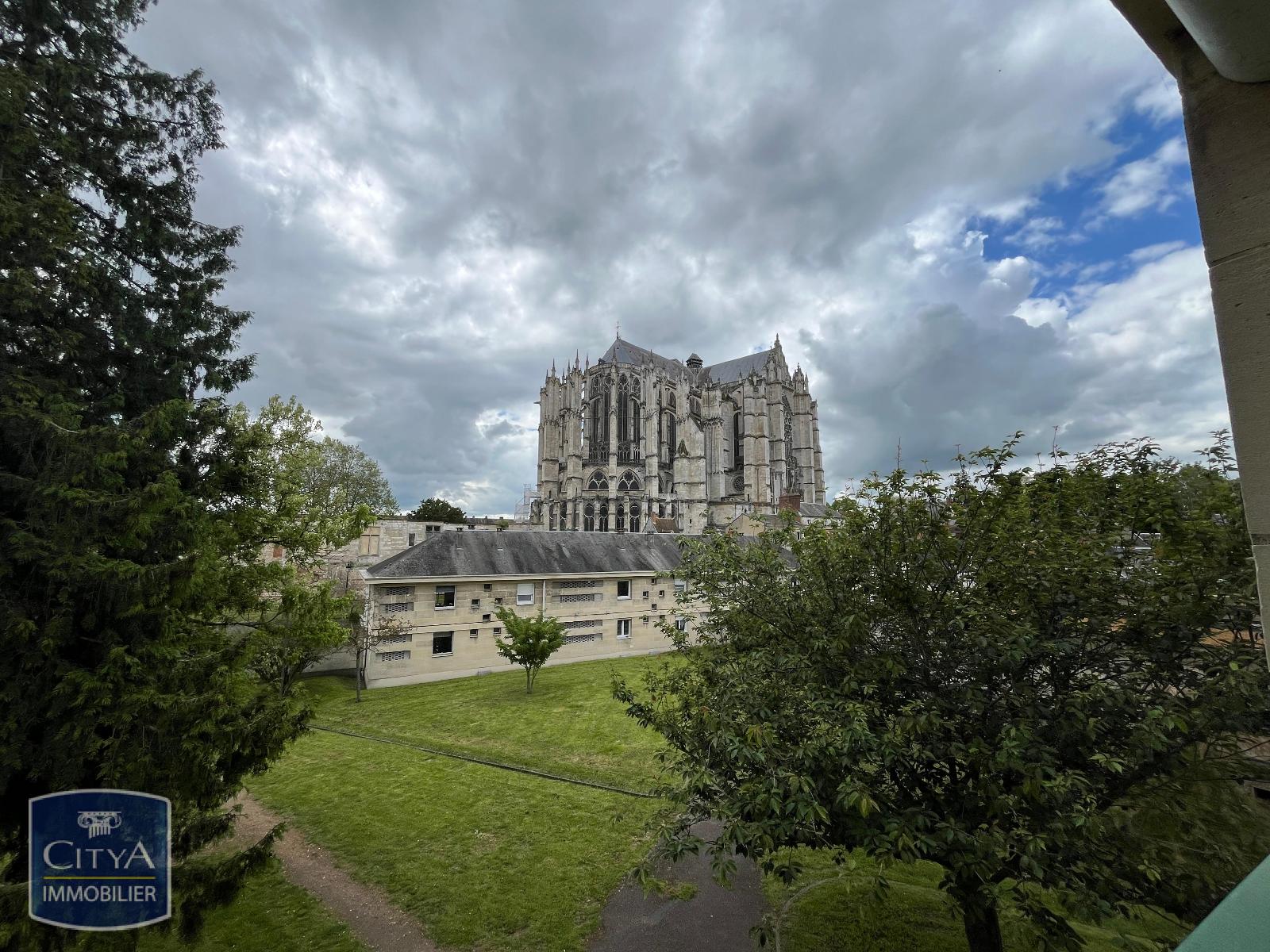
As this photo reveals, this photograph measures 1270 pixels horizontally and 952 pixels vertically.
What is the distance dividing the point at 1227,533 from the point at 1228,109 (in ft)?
11.4

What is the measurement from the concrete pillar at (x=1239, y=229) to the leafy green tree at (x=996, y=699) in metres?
2.52

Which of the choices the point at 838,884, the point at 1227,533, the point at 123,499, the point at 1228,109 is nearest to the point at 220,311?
the point at 123,499

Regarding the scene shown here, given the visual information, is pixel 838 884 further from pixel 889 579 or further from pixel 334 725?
pixel 334 725

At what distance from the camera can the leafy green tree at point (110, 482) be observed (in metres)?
5.12

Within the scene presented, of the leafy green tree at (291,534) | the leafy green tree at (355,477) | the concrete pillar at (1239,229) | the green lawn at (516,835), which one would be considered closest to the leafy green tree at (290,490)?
the leafy green tree at (291,534)

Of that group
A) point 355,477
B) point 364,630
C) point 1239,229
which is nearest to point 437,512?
point 355,477

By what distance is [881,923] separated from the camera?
22.2 feet

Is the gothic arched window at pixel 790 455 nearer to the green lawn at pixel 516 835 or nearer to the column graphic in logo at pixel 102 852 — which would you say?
the green lawn at pixel 516 835

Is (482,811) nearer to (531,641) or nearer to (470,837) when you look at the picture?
(470,837)

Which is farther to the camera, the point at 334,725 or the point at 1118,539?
the point at 334,725

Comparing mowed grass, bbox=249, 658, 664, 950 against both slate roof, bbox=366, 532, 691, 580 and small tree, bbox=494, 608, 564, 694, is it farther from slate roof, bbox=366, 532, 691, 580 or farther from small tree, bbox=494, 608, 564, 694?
slate roof, bbox=366, 532, 691, 580

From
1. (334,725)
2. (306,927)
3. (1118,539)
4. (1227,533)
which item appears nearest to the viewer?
(1227,533)

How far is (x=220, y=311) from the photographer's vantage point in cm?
761

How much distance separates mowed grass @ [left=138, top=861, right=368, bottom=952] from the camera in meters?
6.65
